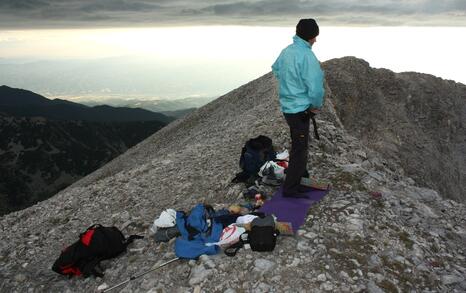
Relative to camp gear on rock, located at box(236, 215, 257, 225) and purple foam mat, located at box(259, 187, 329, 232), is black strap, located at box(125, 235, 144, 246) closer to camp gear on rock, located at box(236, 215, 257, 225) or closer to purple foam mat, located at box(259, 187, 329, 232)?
camp gear on rock, located at box(236, 215, 257, 225)

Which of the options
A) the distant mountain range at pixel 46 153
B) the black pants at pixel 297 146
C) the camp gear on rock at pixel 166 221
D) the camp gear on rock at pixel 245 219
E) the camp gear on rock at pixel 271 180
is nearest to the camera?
the camp gear on rock at pixel 245 219

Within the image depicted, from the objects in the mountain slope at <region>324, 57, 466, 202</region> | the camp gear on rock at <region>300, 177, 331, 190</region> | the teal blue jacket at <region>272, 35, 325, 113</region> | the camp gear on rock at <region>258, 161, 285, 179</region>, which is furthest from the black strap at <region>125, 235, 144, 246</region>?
the mountain slope at <region>324, 57, 466, 202</region>

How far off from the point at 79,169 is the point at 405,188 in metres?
160

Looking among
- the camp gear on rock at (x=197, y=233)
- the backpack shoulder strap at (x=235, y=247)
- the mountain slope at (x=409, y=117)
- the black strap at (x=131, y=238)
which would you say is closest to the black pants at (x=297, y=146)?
the camp gear on rock at (x=197, y=233)

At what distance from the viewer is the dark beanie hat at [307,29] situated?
10.6 m

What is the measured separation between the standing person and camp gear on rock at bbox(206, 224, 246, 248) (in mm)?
2561

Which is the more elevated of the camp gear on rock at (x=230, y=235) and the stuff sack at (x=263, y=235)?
the stuff sack at (x=263, y=235)

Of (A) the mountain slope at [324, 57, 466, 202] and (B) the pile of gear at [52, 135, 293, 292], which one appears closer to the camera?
(B) the pile of gear at [52, 135, 293, 292]

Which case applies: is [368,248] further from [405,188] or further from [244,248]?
[405,188]

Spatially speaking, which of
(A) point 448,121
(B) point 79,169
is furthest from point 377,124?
(B) point 79,169

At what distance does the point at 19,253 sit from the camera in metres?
12.3

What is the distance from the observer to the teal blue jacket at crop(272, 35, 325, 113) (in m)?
10.5

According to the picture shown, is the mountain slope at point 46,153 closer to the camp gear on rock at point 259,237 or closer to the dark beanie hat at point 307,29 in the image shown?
the camp gear on rock at point 259,237

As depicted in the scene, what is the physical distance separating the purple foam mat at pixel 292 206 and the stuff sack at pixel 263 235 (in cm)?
83
